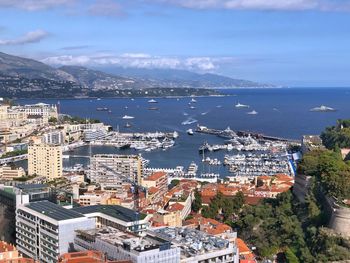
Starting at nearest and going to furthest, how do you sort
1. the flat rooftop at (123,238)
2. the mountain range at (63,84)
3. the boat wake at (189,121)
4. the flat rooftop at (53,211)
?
the flat rooftop at (123,238) → the flat rooftop at (53,211) → the boat wake at (189,121) → the mountain range at (63,84)

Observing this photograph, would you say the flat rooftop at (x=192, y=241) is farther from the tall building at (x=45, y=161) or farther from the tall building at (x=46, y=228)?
the tall building at (x=45, y=161)

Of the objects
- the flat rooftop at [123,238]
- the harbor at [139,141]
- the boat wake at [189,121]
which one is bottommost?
the harbor at [139,141]

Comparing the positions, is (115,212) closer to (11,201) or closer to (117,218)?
(117,218)

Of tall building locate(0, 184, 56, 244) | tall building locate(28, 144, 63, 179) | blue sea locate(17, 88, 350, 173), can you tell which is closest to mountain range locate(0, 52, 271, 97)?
Answer: blue sea locate(17, 88, 350, 173)

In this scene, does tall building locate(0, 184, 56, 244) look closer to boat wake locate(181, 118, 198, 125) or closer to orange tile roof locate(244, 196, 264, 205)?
orange tile roof locate(244, 196, 264, 205)

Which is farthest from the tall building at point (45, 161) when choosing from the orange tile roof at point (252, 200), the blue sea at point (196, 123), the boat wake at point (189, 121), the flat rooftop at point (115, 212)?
the boat wake at point (189, 121)

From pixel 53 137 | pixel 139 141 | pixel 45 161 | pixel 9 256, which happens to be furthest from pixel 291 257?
pixel 53 137
